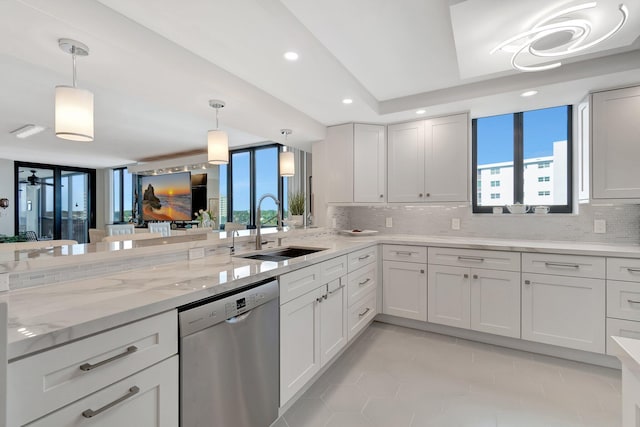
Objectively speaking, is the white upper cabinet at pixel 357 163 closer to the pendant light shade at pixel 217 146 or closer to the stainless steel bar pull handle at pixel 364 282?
the stainless steel bar pull handle at pixel 364 282

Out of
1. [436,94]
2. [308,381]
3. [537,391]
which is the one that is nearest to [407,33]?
[436,94]

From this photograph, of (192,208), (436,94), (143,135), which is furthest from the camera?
(192,208)

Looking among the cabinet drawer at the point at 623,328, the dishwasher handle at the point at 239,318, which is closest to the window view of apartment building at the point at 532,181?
the cabinet drawer at the point at 623,328

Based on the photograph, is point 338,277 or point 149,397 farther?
point 338,277

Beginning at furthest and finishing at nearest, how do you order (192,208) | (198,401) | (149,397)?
(192,208) → (198,401) → (149,397)

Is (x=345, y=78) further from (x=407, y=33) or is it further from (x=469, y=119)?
(x=469, y=119)

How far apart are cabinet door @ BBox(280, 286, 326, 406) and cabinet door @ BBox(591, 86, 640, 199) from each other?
2.48 metres

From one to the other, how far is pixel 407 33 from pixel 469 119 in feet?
4.75

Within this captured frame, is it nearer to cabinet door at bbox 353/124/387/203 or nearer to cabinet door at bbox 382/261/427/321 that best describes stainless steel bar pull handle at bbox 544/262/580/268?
cabinet door at bbox 382/261/427/321

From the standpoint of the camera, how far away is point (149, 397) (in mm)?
1044

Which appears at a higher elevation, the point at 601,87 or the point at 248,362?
the point at 601,87

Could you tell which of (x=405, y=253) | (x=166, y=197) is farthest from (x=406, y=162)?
(x=166, y=197)

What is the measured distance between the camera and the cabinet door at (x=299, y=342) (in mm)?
1711

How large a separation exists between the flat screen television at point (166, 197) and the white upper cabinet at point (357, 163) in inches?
175
